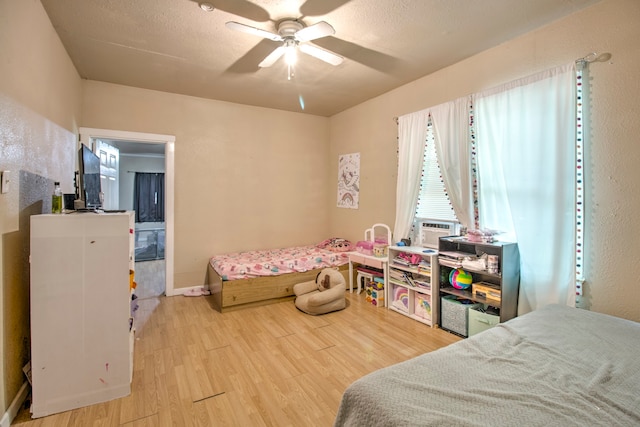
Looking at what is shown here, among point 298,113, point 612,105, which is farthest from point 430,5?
point 298,113

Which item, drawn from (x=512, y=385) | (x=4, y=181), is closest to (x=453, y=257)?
(x=512, y=385)

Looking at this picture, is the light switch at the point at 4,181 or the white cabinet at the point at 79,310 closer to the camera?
the light switch at the point at 4,181

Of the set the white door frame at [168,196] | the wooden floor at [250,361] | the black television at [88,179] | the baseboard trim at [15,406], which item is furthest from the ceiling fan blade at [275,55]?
the baseboard trim at [15,406]

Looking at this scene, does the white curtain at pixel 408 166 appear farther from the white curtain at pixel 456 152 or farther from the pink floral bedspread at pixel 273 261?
the pink floral bedspread at pixel 273 261

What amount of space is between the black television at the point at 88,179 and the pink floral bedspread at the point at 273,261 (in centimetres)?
148

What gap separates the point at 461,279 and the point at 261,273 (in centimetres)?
214

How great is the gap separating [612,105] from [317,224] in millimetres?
3736

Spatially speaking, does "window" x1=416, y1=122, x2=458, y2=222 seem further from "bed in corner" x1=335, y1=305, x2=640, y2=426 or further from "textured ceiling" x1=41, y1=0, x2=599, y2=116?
"bed in corner" x1=335, y1=305, x2=640, y2=426

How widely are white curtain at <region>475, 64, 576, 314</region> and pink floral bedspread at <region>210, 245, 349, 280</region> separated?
200 cm

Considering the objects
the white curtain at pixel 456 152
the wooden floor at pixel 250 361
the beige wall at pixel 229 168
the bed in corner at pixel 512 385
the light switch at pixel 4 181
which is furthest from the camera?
the beige wall at pixel 229 168

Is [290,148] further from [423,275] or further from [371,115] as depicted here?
[423,275]

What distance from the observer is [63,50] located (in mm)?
2754

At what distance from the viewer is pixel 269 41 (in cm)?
267

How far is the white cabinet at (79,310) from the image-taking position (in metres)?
1.82
